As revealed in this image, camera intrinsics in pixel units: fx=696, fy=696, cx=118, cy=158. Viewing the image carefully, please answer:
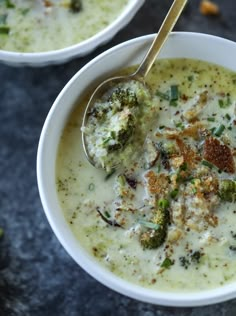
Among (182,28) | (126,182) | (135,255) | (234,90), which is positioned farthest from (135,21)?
(135,255)

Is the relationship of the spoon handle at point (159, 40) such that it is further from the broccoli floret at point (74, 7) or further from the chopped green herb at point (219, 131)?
the broccoli floret at point (74, 7)

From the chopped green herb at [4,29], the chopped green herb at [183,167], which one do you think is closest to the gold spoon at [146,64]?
the chopped green herb at [183,167]

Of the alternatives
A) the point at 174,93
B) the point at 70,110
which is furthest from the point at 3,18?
the point at 174,93

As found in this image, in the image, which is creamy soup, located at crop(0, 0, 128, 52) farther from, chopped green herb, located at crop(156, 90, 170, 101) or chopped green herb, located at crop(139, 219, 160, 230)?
chopped green herb, located at crop(139, 219, 160, 230)

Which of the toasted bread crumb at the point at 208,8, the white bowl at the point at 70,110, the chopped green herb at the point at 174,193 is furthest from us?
the toasted bread crumb at the point at 208,8

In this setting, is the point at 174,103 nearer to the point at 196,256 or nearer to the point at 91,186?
the point at 91,186

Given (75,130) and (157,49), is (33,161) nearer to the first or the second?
(75,130)
